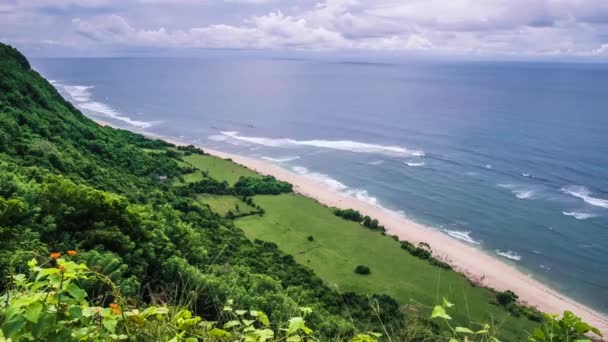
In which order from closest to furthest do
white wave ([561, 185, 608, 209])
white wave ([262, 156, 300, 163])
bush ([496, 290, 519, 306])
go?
bush ([496, 290, 519, 306]) < white wave ([561, 185, 608, 209]) < white wave ([262, 156, 300, 163])

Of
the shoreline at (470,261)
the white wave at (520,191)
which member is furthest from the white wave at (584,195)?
the shoreline at (470,261)

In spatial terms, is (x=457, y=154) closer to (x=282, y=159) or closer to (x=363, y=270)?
(x=282, y=159)

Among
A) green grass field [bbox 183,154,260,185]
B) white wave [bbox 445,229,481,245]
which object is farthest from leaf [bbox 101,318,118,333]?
green grass field [bbox 183,154,260,185]

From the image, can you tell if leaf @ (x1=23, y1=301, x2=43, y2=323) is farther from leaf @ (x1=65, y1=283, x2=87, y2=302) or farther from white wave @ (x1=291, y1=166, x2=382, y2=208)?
white wave @ (x1=291, y1=166, x2=382, y2=208)

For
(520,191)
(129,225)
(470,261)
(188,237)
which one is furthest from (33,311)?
(520,191)

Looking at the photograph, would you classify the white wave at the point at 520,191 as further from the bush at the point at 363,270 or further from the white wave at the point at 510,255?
the bush at the point at 363,270

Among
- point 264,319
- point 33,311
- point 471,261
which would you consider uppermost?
point 33,311
